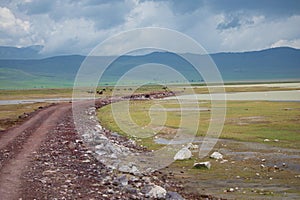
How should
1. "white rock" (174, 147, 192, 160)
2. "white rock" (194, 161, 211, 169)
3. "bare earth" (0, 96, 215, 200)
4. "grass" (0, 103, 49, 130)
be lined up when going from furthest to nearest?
"grass" (0, 103, 49, 130) → "white rock" (174, 147, 192, 160) → "white rock" (194, 161, 211, 169) → "bare earth" (0, 96, 215, 200)

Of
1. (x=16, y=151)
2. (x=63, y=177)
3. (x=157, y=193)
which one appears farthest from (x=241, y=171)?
(x=16, y=151)

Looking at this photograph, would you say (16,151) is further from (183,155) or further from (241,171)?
(241,171)

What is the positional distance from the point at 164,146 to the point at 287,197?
45.4 ft

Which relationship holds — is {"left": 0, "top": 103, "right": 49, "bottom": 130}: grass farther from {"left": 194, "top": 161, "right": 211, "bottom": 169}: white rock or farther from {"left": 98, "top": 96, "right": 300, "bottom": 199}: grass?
{"left": 194, "top": 161, "right": 211, "bottom": 169}: white rock

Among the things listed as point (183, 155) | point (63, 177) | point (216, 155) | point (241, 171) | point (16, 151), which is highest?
point (16, 151)

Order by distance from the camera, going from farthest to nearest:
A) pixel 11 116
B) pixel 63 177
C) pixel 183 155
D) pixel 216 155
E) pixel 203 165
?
pixel 11 116 → pixel 216 155 → pixel 183 155 → pixel 203 165 → pixel 63 177

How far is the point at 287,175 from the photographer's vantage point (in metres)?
19.3

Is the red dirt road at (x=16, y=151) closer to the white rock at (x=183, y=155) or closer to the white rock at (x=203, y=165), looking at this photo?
the white rock at (x=183, y=155)

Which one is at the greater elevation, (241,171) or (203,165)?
(203,165)

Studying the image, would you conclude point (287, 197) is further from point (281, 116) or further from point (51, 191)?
point (281, 116)

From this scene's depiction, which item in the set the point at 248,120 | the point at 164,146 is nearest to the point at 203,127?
the point at 248,120

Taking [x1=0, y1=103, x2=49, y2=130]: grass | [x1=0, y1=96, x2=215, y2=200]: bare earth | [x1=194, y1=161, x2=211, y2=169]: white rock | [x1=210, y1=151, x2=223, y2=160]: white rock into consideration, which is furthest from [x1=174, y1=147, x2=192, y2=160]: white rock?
[x1=0, y1=103, x2=49, y2=130]: grass

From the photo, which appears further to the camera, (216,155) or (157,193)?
(216,155)

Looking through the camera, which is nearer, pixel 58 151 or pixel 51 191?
pixel 51 191
